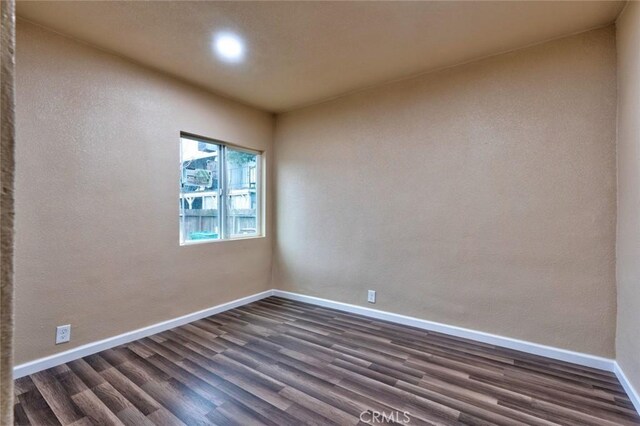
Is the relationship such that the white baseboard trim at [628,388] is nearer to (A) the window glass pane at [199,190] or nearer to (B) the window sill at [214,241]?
(B) the window sill at [214,241]

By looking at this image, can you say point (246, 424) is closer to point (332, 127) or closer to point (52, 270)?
point (52, 270)

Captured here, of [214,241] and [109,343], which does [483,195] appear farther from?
[109,343]

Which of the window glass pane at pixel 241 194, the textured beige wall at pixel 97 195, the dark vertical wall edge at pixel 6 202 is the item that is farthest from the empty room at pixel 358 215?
the dark vertical wall edge at pixel 6 202

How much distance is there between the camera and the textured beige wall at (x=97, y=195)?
2152 millimetres

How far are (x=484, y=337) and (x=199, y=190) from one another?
3.20 meters

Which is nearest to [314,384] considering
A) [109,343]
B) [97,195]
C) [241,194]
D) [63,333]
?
[109,343]

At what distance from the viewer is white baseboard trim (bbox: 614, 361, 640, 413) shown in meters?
1.80

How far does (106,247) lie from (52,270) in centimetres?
38

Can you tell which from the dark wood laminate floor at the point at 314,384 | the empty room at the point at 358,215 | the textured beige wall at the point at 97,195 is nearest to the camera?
the dark wood laminate floor at the point at 314,384

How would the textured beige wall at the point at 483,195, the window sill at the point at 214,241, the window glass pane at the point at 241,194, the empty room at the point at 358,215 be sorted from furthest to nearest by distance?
the window glass pane at the point at 241,194 → the window sill at the point at 214,241 → the textured beige wall at the point at 483,195 → the empty room at the point at 358,215

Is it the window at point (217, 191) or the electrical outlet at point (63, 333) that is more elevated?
the window at point (217, 191)

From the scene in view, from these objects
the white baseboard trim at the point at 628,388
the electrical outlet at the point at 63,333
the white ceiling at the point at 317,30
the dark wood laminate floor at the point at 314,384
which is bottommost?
the dark wood laminate floor at the point at 314,384

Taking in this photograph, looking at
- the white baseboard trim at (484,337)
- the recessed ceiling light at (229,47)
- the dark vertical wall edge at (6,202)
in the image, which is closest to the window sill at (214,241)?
the white baseboard trim at (484,337)

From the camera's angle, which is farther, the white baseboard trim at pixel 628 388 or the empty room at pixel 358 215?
the empty room at pixel 358 215
